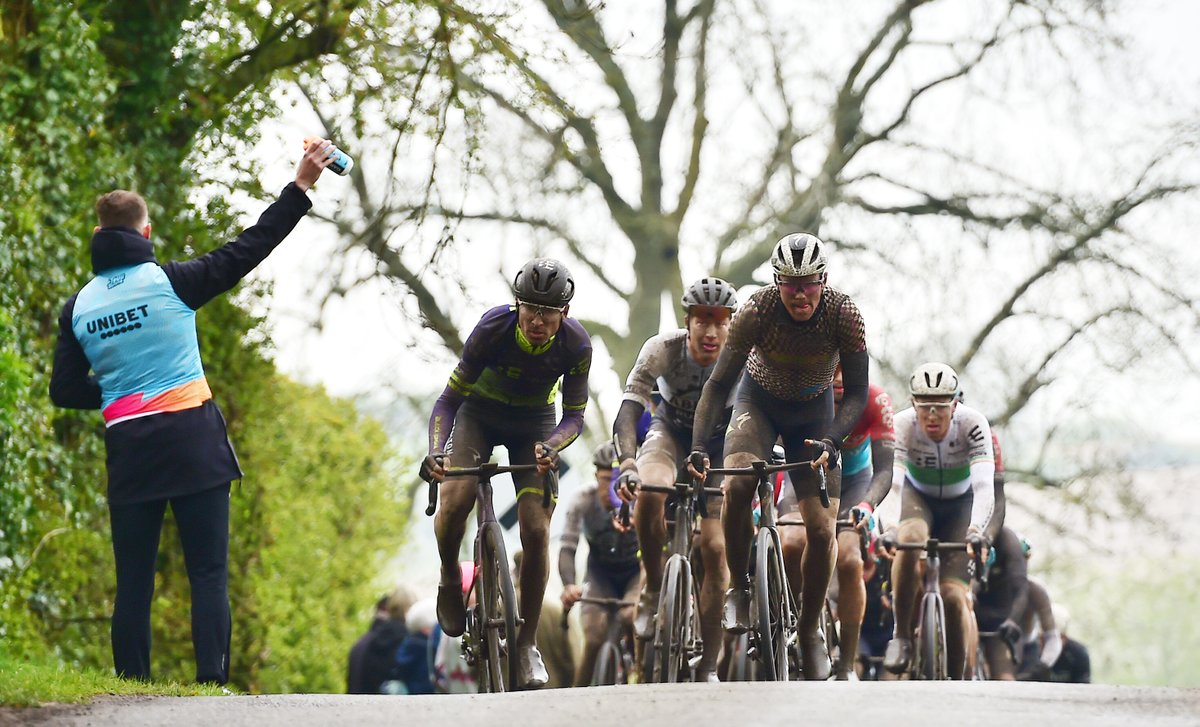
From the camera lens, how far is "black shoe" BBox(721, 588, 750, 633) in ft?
33.3

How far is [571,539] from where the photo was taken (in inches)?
609

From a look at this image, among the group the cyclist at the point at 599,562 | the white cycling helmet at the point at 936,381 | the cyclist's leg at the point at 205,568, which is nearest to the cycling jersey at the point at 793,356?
the cyclist's leg at the point at 205,568

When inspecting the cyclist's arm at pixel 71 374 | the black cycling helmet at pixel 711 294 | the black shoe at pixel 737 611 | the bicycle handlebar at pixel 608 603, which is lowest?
the black shoe at pixel 737 611

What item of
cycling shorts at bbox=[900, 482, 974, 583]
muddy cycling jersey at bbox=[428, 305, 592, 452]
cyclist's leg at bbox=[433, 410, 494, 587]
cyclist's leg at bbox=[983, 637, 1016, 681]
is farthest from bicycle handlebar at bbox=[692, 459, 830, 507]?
cyclist's leg at bbox=[983, 637, 1016, 681]

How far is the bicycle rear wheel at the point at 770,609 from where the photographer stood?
9906mm

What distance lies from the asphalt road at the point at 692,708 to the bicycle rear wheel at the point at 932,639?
4.01 m

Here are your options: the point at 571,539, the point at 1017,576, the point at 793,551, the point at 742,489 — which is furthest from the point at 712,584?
the point at 1017,576

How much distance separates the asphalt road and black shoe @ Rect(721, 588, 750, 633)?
5.41ft

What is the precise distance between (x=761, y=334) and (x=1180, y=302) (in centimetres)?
1792

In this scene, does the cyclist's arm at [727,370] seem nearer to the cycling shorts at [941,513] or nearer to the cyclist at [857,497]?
the cyclist at [857,497]

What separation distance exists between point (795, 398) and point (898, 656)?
3332 millimetres

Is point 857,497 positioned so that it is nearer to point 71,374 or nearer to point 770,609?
point 770,609

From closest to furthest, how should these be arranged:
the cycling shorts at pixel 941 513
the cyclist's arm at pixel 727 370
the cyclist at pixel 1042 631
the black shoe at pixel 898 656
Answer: the cyclist's arm at pixel 727 370
the black shoe at pixel 898 656
the cycling shorts at pixel 941 513
the cyclist at pixel 1042 631

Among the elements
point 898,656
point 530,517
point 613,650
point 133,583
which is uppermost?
point 530,517
